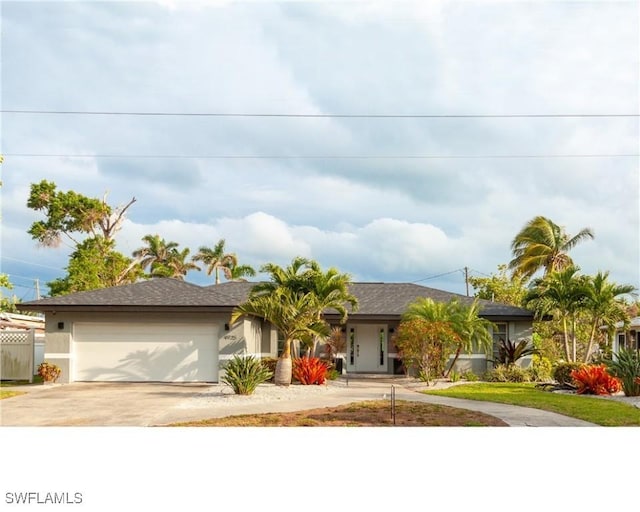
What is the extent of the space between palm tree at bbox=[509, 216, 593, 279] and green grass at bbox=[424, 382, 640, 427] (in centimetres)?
1457

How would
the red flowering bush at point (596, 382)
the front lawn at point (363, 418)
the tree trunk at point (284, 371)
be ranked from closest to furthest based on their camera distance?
the front lawn at point (363, 418) < the red flowering bush at point (596, 382) < the tree trunk at point (284, 371)

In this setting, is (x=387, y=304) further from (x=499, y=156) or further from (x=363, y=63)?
(x=363, y=63)

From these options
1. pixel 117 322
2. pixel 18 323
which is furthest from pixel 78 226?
pixel 117 322

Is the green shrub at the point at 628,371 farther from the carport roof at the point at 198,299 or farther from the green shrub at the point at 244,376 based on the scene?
the green shrub at the point at 244,376

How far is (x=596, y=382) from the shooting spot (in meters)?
18.2

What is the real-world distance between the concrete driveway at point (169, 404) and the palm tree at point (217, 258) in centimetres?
3374

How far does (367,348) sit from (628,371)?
37.4 feet

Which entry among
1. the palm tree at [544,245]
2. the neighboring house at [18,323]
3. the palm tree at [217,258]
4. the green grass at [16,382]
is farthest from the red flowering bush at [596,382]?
the palm tree at [217,258]

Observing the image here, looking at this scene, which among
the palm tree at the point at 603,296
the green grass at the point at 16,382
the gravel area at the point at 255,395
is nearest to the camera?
the gravel area at the point at 255,395

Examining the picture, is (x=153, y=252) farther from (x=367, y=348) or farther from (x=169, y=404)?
(x=169, y=404)

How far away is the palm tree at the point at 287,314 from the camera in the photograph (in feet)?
62.2

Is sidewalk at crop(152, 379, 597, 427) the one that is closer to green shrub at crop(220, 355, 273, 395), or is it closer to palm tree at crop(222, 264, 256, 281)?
green shrub at crop(220, 355, 273, 395)

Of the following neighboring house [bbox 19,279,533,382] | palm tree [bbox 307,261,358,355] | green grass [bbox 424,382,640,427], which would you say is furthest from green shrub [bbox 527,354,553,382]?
neighboring house [bbox 19,279,533,382]

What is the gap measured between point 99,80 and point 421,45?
10.4m
